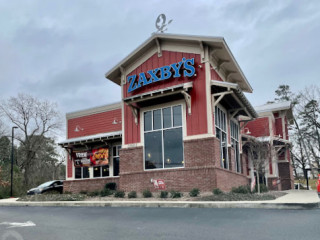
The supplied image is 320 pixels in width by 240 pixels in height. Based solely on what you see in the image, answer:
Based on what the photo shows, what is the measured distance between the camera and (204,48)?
18.4 metres

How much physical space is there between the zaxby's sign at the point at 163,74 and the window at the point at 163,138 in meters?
1.71

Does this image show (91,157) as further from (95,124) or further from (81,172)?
(95,124)

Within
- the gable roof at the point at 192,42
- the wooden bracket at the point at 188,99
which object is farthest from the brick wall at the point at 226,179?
the gable roof at the point at 192,42

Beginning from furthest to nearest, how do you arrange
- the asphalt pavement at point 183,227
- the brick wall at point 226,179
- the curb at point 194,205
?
1. the brick wall at point 226,179
2. the curb at point 194,205
3. the asphalt pavement at point 183,227

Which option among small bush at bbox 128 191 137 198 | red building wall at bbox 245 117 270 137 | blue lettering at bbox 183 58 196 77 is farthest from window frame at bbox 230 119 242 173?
small bush at bbox 128 191 137 198

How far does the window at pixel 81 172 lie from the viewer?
25.1 meters

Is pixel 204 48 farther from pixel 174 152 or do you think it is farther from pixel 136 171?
pixel 136 171

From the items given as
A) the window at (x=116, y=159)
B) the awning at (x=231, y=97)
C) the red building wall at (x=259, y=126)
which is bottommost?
the window at (x=116, y=159)

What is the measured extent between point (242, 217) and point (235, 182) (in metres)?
11.1

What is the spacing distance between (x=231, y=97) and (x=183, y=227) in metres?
12.8

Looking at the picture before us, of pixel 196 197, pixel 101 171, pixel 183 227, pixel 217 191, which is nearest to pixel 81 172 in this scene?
pixel 101 171

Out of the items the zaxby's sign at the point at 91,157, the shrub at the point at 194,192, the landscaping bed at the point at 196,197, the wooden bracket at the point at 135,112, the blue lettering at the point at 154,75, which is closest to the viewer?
the landscaping bed at the point at 196,197

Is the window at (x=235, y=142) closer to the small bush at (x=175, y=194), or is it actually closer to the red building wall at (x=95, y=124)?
the small bush at (x=175, y=194)

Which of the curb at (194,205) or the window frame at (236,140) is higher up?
the window frame at (236,140)
